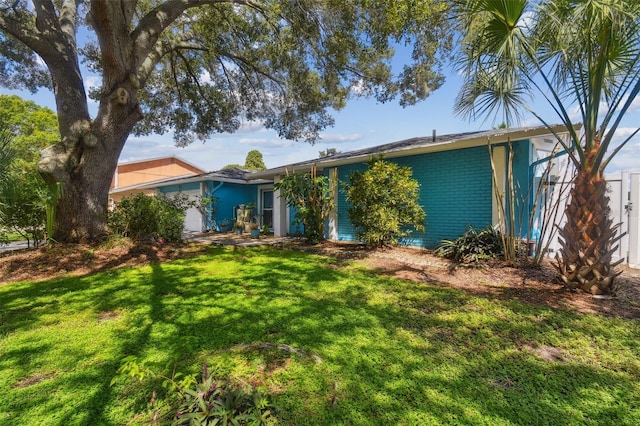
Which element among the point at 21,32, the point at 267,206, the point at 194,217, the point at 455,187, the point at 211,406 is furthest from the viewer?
the point at 194,217

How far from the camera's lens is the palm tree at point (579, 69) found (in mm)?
4066

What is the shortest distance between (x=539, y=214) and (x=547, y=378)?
19.2 feet

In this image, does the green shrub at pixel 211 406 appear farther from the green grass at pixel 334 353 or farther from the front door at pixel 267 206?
the front door at pixel 267 206

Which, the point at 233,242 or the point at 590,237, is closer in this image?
the point at 590,237

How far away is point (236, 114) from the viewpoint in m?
13.7

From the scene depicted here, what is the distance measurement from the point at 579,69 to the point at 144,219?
10475 mm

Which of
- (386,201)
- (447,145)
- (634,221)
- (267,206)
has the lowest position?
(634,221)

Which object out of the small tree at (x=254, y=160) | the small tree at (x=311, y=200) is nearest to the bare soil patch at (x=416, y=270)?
the small tree at (x=311, y=200)

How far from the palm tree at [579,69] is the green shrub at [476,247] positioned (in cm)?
187

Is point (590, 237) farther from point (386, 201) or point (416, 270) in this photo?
point (386, 201)

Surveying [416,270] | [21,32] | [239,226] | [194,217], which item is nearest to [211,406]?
[416,270]

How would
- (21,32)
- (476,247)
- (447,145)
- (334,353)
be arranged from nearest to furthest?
(334,353) < (476,247) < (21,32) < (447,145)

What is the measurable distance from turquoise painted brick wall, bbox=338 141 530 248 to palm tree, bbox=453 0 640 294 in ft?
8.83

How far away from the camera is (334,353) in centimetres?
300
